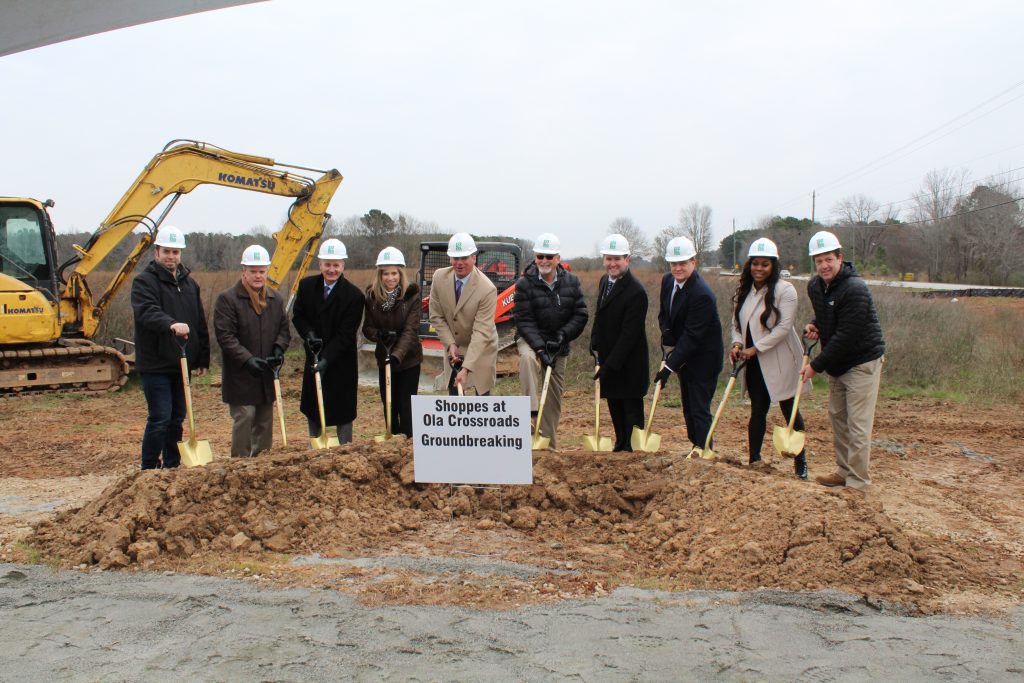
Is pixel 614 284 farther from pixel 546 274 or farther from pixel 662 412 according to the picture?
pixel 662 412

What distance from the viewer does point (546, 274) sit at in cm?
661

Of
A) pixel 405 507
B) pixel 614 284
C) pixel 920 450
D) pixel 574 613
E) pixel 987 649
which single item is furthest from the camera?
pixel 920 450

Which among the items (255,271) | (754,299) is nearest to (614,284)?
(754,299)

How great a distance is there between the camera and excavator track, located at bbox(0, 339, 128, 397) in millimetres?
11344

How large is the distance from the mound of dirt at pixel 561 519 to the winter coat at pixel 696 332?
2.79ft

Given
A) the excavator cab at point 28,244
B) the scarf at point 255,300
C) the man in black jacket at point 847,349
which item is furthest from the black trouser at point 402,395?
the excavator cab at point 28,244

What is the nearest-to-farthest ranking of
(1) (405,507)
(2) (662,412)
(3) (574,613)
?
(3) (574,613) < (1) (405,507) < (2) (662,412)

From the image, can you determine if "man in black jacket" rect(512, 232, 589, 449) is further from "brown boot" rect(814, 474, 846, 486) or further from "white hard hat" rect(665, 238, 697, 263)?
"brown boot" rect(814, 474, 846, 486)

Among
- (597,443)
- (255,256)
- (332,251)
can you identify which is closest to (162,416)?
(255,256)

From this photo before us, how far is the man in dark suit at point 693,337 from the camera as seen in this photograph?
6.30 metres

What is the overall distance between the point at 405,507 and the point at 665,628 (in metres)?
2.36

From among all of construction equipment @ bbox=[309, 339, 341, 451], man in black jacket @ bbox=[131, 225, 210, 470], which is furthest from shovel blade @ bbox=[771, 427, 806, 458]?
man in black jacket @ bbox=[131, 225, 210, 470]

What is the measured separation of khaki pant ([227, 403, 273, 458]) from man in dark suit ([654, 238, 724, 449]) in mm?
3078

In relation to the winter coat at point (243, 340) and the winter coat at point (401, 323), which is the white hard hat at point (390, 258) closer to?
the winter coat at point (401, 323)
